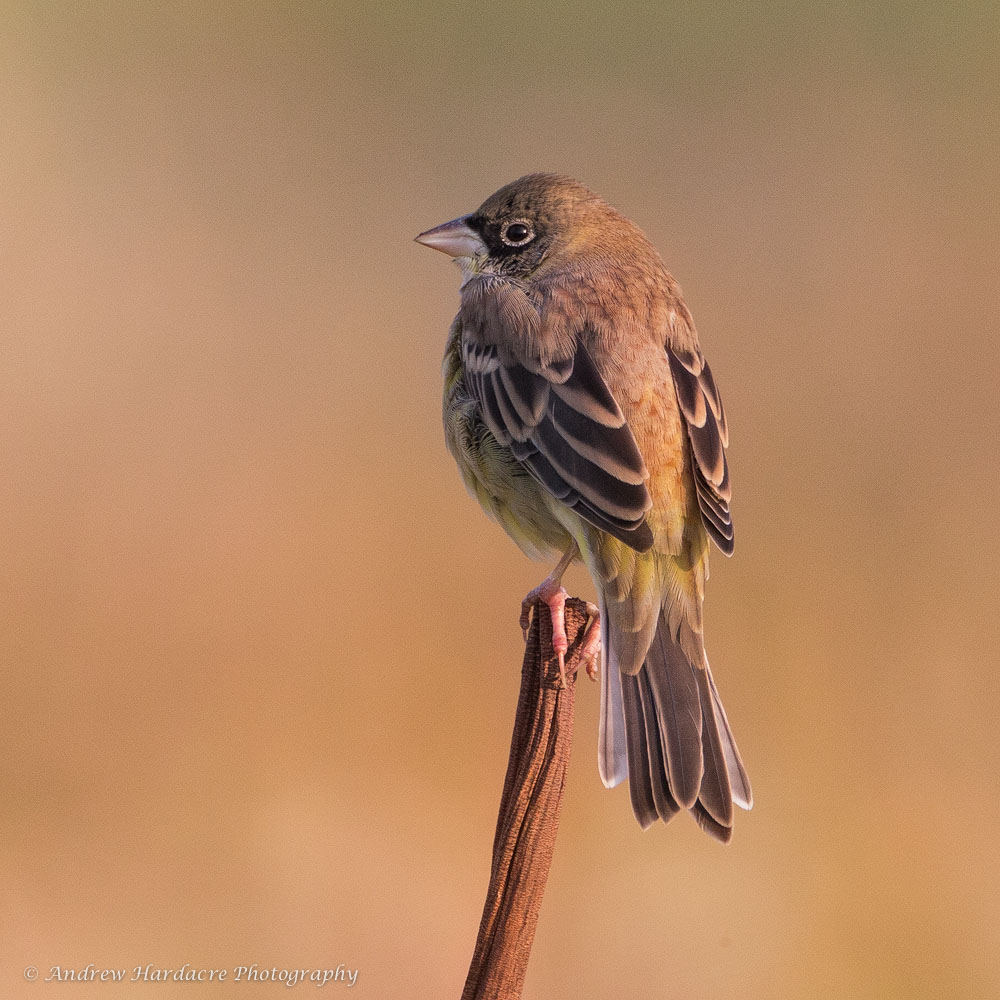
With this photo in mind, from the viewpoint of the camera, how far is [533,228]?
4.10 metres

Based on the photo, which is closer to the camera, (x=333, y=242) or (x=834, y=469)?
(x=834, y=469)

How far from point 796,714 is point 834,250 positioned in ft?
9.09

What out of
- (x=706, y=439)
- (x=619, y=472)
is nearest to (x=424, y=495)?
(x=706, y=439)

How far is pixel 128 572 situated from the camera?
18.5ft

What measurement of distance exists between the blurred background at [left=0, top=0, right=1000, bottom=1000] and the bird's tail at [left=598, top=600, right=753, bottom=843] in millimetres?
1675

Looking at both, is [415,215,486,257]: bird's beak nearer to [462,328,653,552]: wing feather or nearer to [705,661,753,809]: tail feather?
[462,328,653,552]: wing feather

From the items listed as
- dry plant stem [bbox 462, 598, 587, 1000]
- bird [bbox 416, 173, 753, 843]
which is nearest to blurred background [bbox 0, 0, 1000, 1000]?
bird [bbox 416, 173, 753, 843]

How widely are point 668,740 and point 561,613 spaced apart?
1.28 feet

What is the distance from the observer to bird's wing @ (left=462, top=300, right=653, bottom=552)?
10.4 feet

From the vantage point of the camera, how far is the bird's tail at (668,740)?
114 inches

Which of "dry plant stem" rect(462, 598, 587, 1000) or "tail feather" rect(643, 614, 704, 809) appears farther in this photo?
"tail feather" rect(643, 614, 704, 809)

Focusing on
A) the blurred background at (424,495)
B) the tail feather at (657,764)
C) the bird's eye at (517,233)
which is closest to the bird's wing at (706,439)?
the tail feather at (657,764)

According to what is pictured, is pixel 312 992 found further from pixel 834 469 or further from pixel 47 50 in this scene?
pixel 47 50

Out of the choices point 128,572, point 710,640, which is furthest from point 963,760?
point 128,572
